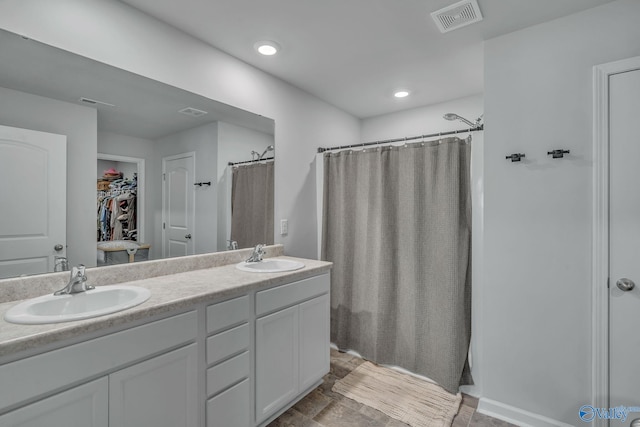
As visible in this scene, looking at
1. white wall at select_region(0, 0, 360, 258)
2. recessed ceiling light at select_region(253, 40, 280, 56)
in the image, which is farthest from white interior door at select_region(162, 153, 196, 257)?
recessed ceiling light at select_region(253, 40, 280, 56)

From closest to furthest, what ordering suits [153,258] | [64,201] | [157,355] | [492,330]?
[157,355] → [64,201] → [153,258] → [492,330]

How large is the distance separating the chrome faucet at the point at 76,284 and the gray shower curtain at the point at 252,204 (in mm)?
961

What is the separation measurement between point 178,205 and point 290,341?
115 cm

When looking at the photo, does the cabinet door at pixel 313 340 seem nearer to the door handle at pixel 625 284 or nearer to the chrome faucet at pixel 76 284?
the chrome faucet at pixel 76 284

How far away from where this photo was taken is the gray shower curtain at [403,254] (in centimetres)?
210

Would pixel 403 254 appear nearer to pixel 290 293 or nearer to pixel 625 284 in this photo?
pixel 290 293

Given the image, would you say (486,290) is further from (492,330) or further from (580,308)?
(580,308)

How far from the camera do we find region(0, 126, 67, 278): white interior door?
4.23ft

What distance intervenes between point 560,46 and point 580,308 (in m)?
1.51

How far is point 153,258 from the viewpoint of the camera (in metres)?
1.76

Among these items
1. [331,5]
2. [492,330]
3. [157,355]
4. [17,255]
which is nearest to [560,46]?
[331,5]

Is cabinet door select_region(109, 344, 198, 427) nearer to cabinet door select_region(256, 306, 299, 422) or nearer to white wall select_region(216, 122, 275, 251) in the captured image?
cabinet door select_region(256, 306, 299, 422)

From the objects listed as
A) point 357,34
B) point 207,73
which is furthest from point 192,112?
point 357,34

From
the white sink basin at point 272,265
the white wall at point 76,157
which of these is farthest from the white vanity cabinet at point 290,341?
the white wall at point 76,157
